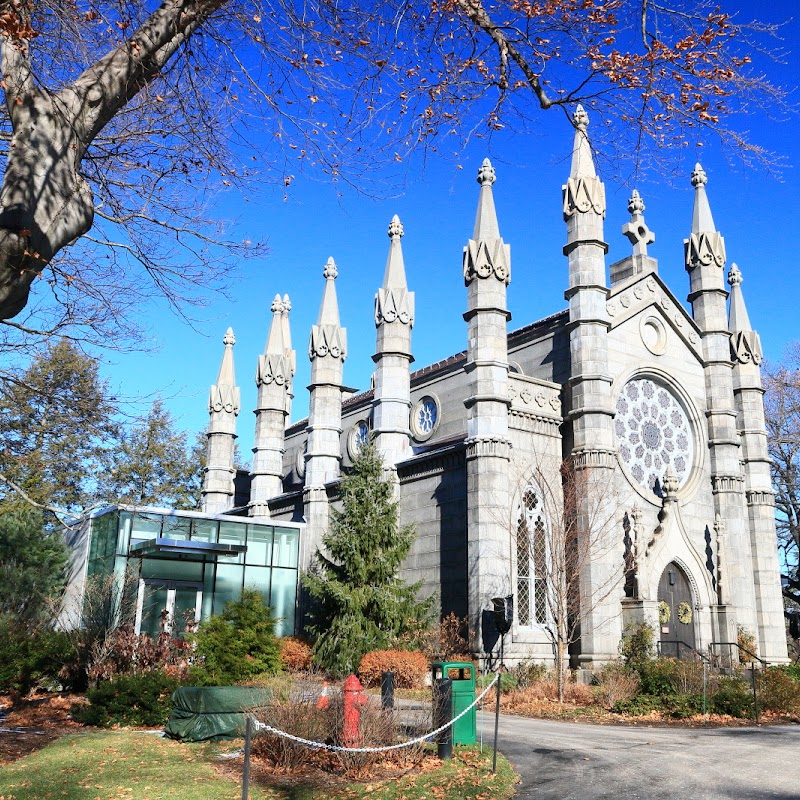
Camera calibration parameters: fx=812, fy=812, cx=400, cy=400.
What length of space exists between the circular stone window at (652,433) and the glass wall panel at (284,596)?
40.5ft

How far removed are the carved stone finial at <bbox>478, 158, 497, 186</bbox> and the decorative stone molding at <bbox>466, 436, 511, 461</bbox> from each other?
866 cm

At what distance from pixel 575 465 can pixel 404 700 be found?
9.90m

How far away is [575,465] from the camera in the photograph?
2511 cm

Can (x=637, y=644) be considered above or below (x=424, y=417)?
below

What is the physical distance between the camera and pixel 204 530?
27.7 metres

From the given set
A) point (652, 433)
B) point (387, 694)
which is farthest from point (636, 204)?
point (387, 694)

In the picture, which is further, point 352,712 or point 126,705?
point 126,705

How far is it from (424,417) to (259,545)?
854 centimetres

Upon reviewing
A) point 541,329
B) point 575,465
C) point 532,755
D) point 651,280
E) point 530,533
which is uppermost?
point 651,280

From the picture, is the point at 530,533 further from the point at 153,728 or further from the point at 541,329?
the point at 153,728

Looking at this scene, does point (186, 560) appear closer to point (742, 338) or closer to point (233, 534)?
point (233, 534)

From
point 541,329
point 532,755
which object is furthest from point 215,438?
point 532,755

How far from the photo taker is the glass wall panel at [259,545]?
28250mm

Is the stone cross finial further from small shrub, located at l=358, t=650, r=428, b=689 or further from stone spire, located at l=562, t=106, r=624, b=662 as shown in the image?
small shrub, located at l=358, t=650, r=428, b=689
